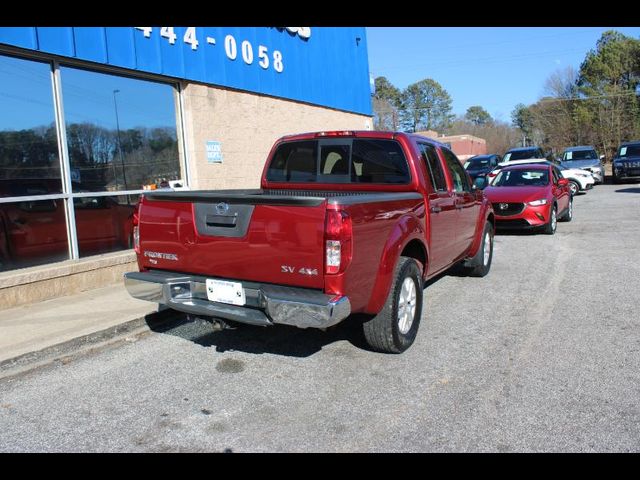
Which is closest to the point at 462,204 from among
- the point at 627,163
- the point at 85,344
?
the point at 85,344

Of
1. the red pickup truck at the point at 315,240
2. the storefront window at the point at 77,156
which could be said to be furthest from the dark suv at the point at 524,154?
the red pickup truck at the point at 315,240

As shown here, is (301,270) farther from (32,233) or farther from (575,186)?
(575,186)

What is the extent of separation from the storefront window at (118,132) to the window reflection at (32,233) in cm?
52

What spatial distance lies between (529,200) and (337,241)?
339 inches

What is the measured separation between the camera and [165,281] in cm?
422

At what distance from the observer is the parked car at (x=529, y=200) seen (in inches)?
432

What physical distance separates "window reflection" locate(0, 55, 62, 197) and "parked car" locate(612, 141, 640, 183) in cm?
2396

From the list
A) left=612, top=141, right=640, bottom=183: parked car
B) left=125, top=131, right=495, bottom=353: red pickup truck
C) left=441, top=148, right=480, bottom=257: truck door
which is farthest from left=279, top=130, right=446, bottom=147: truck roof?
left=612, top=141, right=640, bottom=183: parked car

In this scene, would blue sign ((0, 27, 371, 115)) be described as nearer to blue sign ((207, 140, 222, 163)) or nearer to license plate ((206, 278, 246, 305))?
blue sign ((207, 140, 222, 163))

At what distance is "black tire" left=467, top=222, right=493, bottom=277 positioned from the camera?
729 cm

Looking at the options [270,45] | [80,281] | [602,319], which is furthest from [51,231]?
[602,319]

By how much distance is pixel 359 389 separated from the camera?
12.9 feet

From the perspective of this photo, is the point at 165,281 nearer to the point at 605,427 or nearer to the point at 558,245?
the point at 605,427

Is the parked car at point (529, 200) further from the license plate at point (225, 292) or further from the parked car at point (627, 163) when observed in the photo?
the parked car at point (627, 163)
